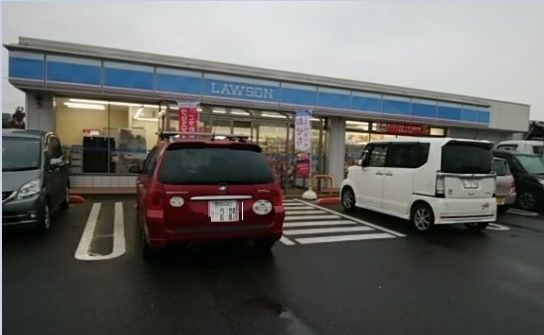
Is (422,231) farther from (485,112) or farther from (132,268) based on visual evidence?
(485,112)

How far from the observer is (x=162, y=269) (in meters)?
5.19

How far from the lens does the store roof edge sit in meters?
11.8

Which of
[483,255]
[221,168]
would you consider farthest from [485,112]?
[221,168]

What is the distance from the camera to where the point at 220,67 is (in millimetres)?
14555

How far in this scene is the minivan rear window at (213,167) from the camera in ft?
16.8

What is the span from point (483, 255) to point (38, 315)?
629 cm

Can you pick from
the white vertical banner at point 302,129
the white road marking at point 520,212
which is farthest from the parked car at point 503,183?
the white vertical banner at point 302,129

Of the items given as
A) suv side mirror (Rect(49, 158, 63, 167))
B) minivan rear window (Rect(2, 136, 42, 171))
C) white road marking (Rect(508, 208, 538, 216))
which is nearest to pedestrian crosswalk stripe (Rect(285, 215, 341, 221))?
suv side mirror (Rect(49, 158, 63, 167))

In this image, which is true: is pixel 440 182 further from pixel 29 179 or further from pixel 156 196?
pixel 29 179

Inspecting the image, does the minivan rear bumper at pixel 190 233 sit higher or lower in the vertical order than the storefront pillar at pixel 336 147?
lower

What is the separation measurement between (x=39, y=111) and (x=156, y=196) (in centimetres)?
895

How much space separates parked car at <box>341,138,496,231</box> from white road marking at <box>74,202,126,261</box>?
5.51 metres

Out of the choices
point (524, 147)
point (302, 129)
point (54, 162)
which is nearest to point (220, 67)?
point (302, 129)

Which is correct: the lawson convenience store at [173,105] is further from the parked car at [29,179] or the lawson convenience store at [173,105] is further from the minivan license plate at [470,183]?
the minivan license plate at [470,183]
